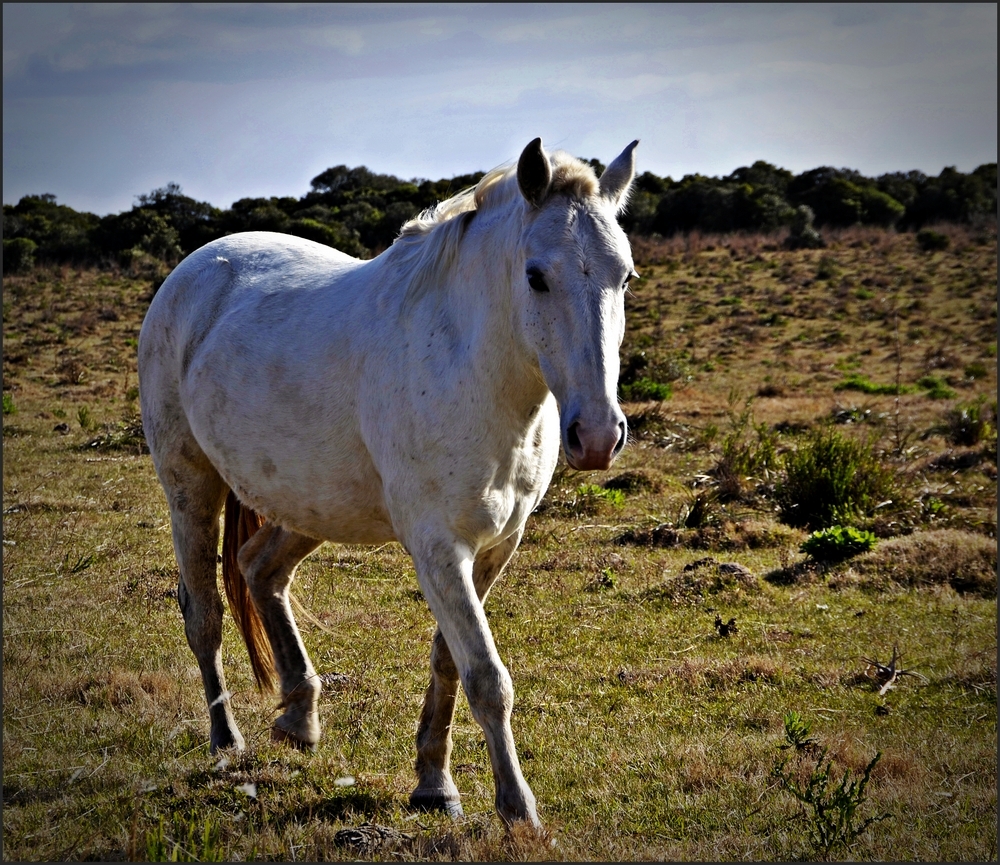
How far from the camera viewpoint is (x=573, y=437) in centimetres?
261

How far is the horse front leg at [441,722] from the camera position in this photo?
131 inches

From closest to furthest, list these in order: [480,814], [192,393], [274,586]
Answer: [480,814], [192,393], [274,586]

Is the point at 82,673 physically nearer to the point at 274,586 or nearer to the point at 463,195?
the point at 274,586

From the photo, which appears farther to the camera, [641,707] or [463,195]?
[641,707]

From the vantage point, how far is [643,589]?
20.5 feet

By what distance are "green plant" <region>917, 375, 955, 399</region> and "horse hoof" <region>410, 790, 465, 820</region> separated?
1262cm

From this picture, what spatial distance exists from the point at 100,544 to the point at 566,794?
475 cm

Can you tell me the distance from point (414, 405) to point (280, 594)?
168 cm

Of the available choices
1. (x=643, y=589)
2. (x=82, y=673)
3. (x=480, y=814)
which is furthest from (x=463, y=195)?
(x=643, y=589)

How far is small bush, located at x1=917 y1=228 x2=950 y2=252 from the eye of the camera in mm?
27062

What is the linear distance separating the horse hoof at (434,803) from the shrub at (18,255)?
81.4ft

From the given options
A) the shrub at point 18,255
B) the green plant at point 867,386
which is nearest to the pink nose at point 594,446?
the green plant at point 867,386

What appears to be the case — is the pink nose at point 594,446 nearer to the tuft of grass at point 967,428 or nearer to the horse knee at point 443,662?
the horse knee at point 443,662

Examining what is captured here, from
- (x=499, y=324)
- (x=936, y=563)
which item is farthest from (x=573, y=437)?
(x=936, y=563)
